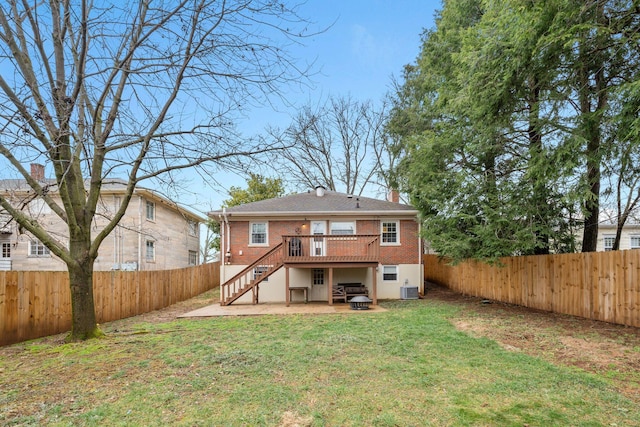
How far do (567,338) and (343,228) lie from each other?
945 centimetres

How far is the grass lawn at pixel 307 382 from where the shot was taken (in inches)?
146

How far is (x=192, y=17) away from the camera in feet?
20.0

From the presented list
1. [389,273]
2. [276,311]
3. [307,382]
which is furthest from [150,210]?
[307,382]

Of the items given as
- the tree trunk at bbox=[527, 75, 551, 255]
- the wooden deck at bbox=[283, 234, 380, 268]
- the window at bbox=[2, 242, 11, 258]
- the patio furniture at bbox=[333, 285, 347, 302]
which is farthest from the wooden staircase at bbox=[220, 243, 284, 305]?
the window at bbox=[2, 242, 11, 258]

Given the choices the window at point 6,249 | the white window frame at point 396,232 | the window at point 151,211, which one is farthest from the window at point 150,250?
the white window frame at point 396,232

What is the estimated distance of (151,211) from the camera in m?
19.1

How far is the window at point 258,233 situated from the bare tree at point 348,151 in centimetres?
1079

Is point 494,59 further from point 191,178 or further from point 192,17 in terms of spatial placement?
point 191,178

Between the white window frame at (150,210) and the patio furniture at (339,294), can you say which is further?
the white window frame at (150,210)

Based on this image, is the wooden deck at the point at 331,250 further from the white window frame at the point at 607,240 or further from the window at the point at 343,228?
the white window frame at the point at 607,240

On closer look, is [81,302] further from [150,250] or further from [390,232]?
[150,250]

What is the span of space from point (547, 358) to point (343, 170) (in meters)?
22.7

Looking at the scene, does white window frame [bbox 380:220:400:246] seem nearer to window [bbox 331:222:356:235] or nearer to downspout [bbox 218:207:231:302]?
window [bbox 331:222:356:235]

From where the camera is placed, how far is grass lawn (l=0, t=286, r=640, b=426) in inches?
146
